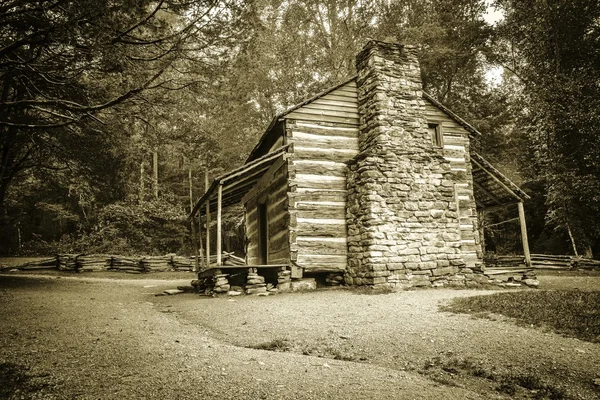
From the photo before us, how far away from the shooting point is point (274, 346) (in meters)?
4.48

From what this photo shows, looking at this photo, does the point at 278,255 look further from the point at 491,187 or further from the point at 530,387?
the point at 491,187

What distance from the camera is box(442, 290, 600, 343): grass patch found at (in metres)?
4.91

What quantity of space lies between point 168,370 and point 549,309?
619 centimetres

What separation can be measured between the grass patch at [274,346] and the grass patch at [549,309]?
3407mm

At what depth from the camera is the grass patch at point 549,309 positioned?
4910mm

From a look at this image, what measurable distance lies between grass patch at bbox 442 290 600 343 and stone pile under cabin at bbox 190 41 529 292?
276 centimetres

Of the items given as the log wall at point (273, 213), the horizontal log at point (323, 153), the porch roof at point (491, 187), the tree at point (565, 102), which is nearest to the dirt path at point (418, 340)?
the log wall at point (273, 213)

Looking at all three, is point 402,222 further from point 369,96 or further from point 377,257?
point 369,96

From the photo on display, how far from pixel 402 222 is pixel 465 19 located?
20.8 m

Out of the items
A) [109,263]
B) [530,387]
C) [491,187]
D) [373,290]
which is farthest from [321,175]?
[109,263]

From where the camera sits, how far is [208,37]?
20.6 feet

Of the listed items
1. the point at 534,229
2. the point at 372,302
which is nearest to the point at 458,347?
the point at 372,302

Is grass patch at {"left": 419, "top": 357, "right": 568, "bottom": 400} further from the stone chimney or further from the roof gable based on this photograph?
the roof gable

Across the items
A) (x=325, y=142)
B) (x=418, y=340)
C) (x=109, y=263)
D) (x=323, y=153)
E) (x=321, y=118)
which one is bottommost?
(x=418, y=340)
